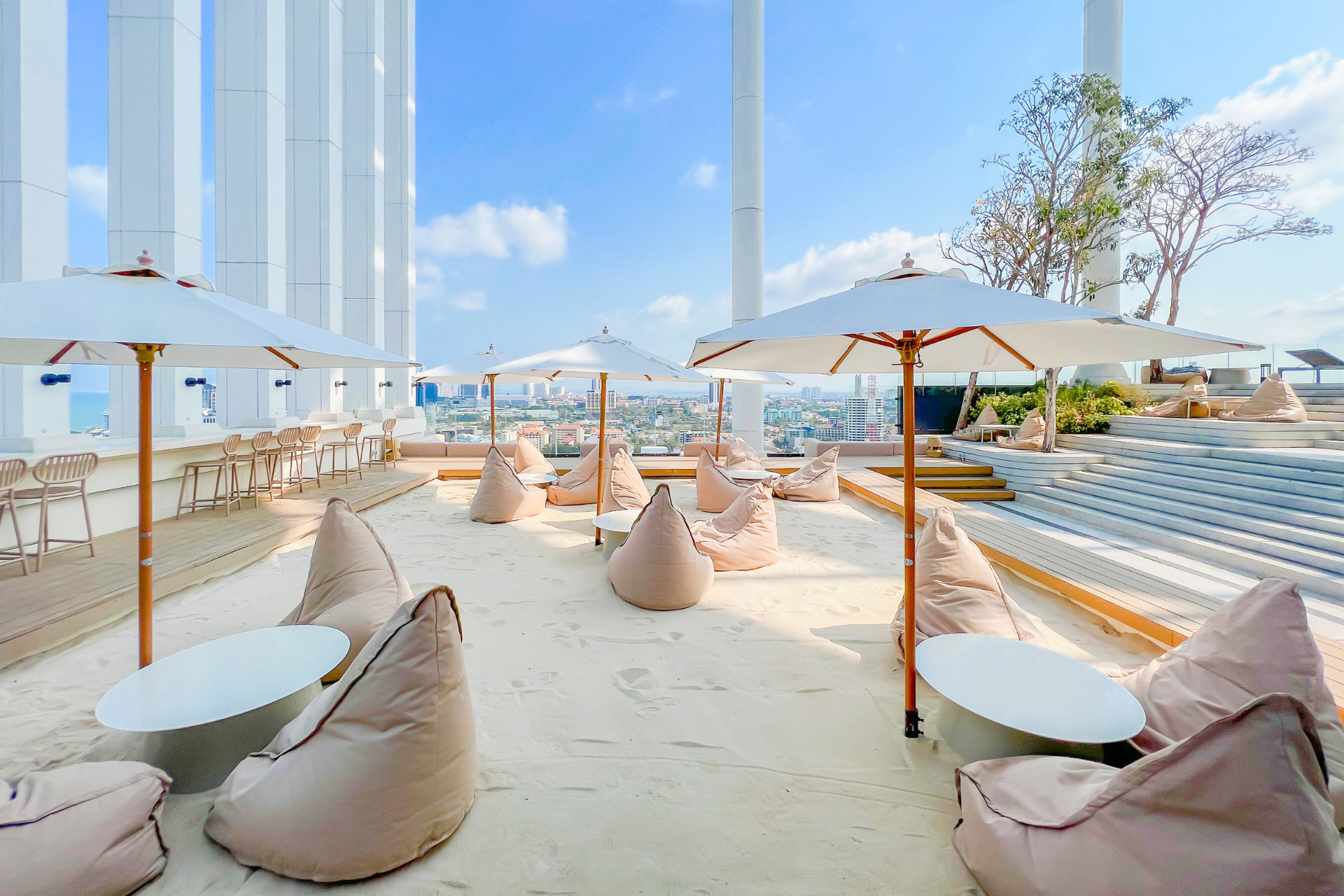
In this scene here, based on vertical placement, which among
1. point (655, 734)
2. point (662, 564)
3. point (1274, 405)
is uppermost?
point (1274, 405)

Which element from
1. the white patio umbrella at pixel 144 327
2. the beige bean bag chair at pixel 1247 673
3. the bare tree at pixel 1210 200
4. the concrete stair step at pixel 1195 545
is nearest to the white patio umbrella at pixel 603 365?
the white patio umbrella at pixel 144 327

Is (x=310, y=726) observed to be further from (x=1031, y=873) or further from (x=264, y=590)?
(x=264, y=590)

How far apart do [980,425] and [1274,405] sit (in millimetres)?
4431

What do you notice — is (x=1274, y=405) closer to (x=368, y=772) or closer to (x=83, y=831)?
(x=368, y=772)

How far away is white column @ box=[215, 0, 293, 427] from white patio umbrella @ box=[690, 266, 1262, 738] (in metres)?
8.56

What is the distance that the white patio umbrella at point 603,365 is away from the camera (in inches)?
199

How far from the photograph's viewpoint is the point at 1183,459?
7816 millimetres

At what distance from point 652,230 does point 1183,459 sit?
14998mm

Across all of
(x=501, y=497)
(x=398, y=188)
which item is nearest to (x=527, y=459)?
(x=501, y=497)

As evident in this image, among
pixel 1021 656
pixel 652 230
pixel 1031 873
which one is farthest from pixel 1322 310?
pixel 1031 873

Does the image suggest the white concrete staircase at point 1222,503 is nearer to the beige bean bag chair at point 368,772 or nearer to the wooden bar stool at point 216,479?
the beige bean bag chair at point 368,772

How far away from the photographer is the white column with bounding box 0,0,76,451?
467cm

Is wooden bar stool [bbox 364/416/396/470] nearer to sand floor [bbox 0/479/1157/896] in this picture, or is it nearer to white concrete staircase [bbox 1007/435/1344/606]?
sand floor [bbox 0/479/1157/896]

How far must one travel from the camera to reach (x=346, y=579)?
287 cm
